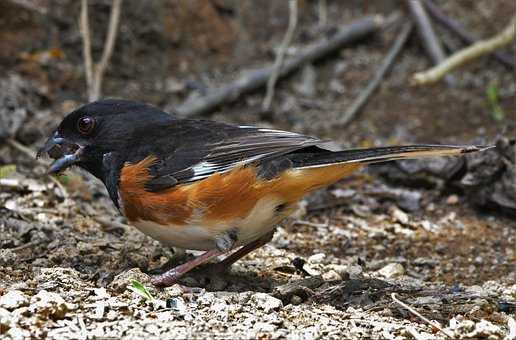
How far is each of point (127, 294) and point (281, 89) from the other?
4674 mm

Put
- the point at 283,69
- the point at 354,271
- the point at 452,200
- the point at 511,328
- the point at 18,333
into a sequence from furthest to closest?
the point at 283,69 < the point at 452,200 < the point at 354,271 < the point at 511,328 < the point at 18,333

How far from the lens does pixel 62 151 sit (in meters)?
4.67

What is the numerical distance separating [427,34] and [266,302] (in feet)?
17.1

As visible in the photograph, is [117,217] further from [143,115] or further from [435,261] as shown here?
[435,261]

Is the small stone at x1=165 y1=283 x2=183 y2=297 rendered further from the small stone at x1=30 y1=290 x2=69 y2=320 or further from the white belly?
the small stone at x1=30 y1=290 x2=69 y2=320

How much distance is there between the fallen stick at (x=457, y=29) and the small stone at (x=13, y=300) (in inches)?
233

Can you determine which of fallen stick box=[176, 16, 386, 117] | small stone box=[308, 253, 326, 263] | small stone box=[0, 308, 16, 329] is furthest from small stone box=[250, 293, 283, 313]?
fallen stick box=[176, 16, 386, 117]

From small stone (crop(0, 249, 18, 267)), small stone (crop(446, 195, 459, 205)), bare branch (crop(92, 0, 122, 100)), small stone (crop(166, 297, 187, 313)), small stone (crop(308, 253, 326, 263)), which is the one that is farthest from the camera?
bare branch (crop(92, 0, 122, 100))

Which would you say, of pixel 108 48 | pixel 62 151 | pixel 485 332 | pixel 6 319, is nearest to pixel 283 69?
pixel 108 48

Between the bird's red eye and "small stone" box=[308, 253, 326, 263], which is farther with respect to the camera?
"small stone" box=[308, 253, 326, 263]

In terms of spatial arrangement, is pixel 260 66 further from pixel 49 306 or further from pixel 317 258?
pixel 49 306

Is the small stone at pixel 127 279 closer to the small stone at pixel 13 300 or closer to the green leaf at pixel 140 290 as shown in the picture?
the green leaf at pixel 140 290

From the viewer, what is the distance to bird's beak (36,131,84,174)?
15.2 feet

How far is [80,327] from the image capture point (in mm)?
3441
